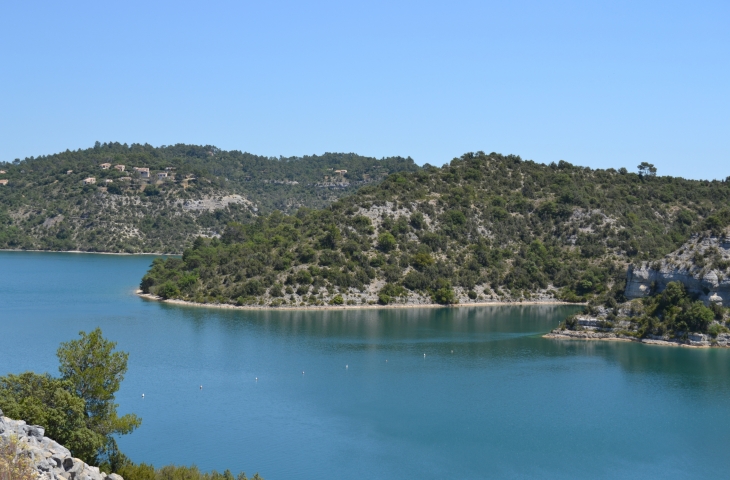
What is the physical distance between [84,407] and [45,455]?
7470 mm

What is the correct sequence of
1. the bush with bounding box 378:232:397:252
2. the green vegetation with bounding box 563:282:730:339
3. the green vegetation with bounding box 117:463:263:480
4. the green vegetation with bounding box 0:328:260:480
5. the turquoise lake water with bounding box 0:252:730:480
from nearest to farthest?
the green vegetation with bounding box 117:463:263:480 < the green vegetation with bounding box 0:328:260:480 < the turquoise lake water with bounding box 0:252:730:480 < the green vegetation with bounding box 563:282:730:339 < the bush with bounding box 378:232:397:252

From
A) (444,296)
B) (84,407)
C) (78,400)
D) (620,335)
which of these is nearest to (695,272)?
(620,335)

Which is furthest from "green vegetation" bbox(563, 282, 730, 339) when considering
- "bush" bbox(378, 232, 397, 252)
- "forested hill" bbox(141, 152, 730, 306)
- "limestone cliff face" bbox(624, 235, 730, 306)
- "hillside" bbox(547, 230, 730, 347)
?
"bush" bbox(378, 232, 397, 252)

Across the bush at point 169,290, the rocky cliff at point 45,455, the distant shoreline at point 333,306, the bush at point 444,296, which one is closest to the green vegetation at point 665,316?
the bush at point 444,296

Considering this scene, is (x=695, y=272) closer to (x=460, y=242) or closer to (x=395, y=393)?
(x=395, y=393)

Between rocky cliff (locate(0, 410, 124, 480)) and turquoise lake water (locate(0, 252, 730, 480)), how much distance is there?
11.8 m

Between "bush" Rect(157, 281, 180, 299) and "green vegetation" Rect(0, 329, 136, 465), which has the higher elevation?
"bush" Rect(157, 281, 180, 299)

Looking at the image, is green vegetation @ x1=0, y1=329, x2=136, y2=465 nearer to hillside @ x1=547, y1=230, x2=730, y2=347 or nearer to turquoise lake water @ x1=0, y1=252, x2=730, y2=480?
turquoise lake water @ x1=0, y1=252, x2=730, y2=480

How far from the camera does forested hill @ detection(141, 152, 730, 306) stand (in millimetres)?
102250

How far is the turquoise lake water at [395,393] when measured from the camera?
46.8 metres

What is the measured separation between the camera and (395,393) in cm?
6100

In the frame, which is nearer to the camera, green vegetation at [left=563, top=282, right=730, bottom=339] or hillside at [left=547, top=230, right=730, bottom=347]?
green vegetation at [left=563, top=282, right=730, bottom=339]

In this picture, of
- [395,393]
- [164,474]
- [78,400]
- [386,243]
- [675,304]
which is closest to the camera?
[164,474]

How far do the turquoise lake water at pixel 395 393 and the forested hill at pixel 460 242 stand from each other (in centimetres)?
667
